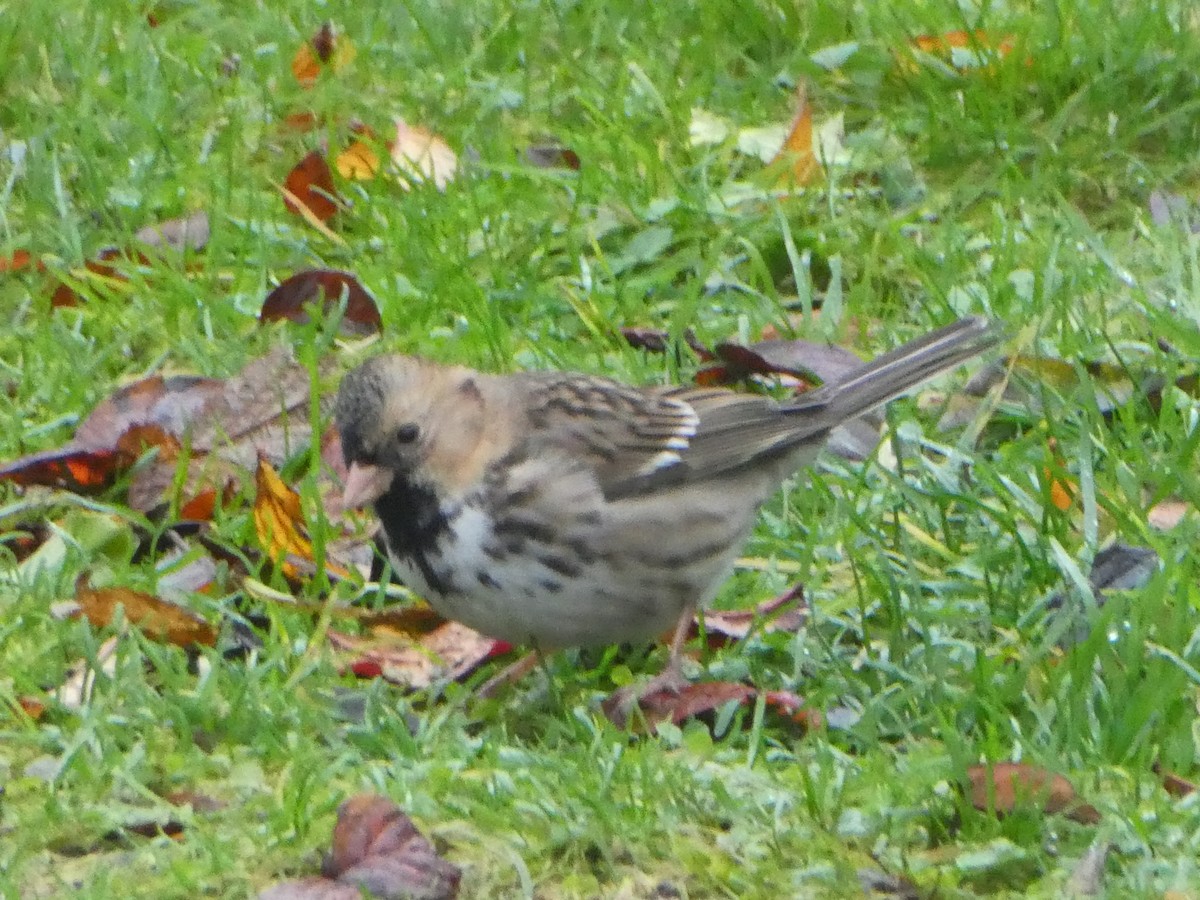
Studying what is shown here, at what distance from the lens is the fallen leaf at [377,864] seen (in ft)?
11.2

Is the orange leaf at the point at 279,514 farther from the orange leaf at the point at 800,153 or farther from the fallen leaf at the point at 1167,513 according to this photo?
the orange leaf at the point at 800,153

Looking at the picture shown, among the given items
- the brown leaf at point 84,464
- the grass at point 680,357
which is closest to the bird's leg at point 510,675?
the grass at point 680,357

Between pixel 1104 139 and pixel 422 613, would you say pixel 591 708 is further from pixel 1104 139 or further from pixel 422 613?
pixel 1104 139

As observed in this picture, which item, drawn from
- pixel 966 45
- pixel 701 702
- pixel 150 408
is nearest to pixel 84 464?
pixel 150 408

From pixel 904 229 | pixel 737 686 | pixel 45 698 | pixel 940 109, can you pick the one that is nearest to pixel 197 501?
pixel 45 698

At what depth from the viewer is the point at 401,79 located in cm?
700

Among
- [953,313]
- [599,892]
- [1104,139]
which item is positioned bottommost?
[599,892]

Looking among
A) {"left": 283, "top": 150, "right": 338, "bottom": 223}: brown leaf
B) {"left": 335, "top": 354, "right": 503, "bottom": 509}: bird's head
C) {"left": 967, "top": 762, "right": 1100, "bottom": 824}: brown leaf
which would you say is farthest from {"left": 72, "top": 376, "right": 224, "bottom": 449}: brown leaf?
{"left": 967, "top": 762, "right": 1100, "bottom": 824}: brown leaf

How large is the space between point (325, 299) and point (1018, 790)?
2.89 m

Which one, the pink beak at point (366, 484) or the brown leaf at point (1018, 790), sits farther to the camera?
the pink beak at point (366, 484)

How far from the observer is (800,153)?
644 centimetres

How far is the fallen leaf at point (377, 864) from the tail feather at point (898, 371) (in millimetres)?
1783

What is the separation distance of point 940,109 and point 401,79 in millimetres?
1710

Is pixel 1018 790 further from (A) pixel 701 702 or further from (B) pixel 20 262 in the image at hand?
(B) pixel 20 262
